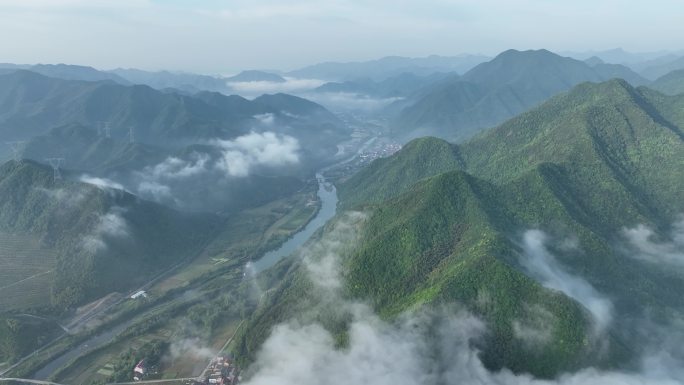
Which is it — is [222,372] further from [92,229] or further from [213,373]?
[92,229]

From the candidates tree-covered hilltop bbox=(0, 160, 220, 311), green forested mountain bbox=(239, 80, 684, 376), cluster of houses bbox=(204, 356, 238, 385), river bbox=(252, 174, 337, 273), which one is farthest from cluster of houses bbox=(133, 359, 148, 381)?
river bbox=(252, 174, 337, 273)

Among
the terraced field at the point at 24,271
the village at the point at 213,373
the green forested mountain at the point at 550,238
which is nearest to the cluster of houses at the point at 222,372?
the village at the point at 213,373

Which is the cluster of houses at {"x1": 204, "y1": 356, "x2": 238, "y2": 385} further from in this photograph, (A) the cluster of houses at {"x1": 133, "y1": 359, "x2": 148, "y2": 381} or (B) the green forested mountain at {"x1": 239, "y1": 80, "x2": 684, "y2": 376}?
(A) the cluster of houses at {"x1": 133, "y1": 359, "x2": 148, "y2": 381}

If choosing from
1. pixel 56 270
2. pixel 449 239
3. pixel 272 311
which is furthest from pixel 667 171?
pixel 56 270

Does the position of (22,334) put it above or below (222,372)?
above

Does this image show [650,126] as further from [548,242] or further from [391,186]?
[391,186]

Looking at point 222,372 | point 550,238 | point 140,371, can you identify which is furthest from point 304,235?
point 550,238

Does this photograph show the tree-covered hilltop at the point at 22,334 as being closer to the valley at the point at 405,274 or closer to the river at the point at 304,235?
the valley at the point at 405,274
